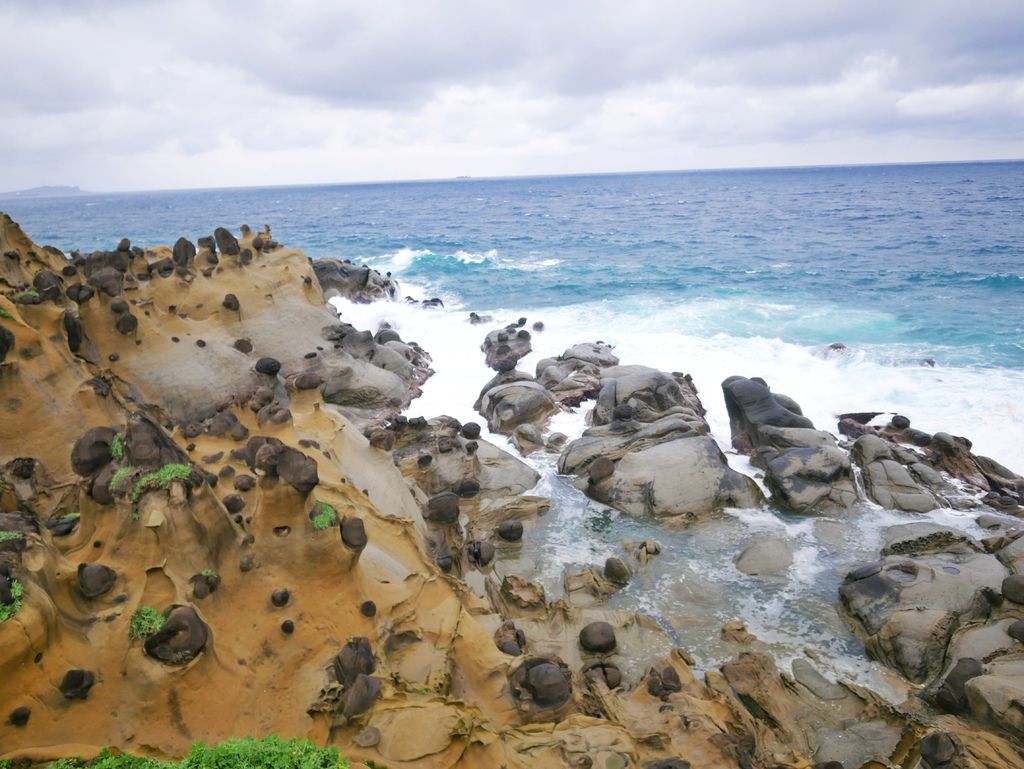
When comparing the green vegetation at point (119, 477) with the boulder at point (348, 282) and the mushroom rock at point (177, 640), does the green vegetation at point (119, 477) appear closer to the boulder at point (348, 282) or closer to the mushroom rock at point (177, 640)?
the mushroom rock at point (177, 640)

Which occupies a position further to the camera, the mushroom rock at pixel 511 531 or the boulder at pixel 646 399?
the boulder at pixel 646 399

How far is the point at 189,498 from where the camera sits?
271 inches

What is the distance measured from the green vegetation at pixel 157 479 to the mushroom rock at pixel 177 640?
4.14 feet

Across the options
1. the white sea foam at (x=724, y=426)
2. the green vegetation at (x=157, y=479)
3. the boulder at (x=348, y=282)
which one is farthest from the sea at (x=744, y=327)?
the green vegetation at (x=157, y=479)

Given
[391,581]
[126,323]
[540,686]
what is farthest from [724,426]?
[126,323]

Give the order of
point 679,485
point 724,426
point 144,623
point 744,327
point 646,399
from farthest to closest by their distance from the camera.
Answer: point 744,327, point 724,426, point 646,399, point 679,485, point 144,623

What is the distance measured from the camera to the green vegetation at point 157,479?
672 centimetres

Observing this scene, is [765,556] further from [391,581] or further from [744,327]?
[744,327]

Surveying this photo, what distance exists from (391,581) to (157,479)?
3170mm

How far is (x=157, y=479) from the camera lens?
268 inches

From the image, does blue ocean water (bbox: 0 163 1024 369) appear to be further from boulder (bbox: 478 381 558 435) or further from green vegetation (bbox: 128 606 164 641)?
green vegetation (bbox: 128 606 164 641)

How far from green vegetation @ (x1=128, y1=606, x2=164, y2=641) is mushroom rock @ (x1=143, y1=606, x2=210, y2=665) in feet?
0.34

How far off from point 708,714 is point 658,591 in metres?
3.38

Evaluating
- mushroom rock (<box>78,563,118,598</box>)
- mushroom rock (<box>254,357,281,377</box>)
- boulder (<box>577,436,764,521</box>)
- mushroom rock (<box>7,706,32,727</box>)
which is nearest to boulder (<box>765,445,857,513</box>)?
boulder (<box>577,436,764,521</box>)
